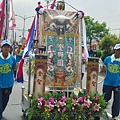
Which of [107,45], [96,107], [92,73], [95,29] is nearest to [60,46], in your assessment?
[92,73]

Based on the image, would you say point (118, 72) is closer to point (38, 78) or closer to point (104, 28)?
point (38, 78)

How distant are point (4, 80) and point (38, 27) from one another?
1255 mm

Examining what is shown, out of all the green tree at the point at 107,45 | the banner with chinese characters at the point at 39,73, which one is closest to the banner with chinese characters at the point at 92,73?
the banner with chinese characters at the point at 39,73

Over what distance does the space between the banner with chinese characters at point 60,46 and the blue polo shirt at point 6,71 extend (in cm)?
73

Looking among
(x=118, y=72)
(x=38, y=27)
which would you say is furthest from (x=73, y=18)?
(x=118, y=72)

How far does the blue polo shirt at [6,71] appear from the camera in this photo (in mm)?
5574

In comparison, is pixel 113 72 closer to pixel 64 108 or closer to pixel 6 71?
pixel 64 108

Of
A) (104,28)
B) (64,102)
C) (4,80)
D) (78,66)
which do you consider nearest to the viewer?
(64,102)

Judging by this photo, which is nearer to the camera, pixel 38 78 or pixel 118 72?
pixel 38 78

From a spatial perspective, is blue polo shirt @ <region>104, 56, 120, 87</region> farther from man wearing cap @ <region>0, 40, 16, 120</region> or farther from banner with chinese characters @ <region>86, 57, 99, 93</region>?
man wearing cap @ <region>0, 40, 16, 120</region>

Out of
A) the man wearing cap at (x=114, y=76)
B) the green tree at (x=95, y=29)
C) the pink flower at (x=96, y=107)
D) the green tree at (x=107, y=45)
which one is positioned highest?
the green tree at (x=95, y=29)

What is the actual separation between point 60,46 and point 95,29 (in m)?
33.8

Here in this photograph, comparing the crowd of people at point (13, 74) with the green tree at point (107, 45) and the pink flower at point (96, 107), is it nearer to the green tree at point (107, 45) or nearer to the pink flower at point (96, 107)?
the pink flower at point (96, 107)

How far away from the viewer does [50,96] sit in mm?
4820
